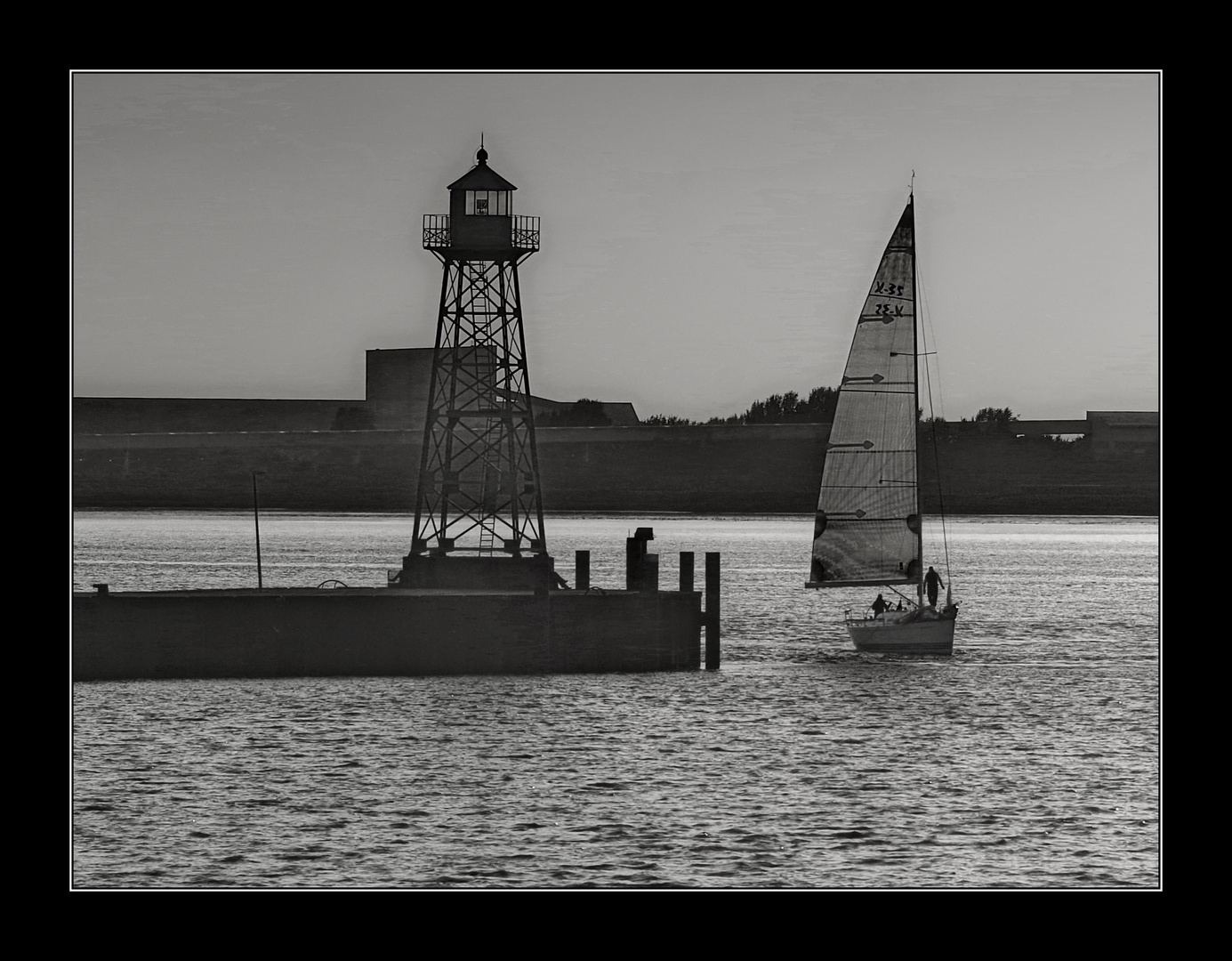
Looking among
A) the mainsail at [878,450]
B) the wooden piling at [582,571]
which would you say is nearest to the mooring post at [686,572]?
the wooden piling at [582,571]

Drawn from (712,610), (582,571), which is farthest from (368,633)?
(582,571)

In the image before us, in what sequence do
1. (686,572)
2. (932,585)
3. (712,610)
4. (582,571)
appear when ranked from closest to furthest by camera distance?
1. (712,610)
2. (686,572)
3. (582,571)
4. (932,585)

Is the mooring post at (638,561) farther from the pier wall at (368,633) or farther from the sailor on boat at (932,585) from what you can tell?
the sailor on boat at (932,585)

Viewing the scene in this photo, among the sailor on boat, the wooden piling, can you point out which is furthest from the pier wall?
the sailor on boat

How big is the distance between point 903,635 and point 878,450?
3907 mm

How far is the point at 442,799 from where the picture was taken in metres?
20.2

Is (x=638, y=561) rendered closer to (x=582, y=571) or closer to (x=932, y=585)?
(x=582, y=571)

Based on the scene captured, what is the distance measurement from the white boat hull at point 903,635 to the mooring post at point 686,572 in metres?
4.87

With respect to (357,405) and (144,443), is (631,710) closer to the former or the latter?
(357,405)

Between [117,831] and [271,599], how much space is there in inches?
348

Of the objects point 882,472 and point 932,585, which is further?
point 932,585

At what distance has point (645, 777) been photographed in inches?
854

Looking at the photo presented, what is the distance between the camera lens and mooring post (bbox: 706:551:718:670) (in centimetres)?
2906

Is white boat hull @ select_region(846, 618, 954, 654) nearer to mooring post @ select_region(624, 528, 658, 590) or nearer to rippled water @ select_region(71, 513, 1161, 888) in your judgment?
rippled water @ select_region(71, 513, 1161, 888)
